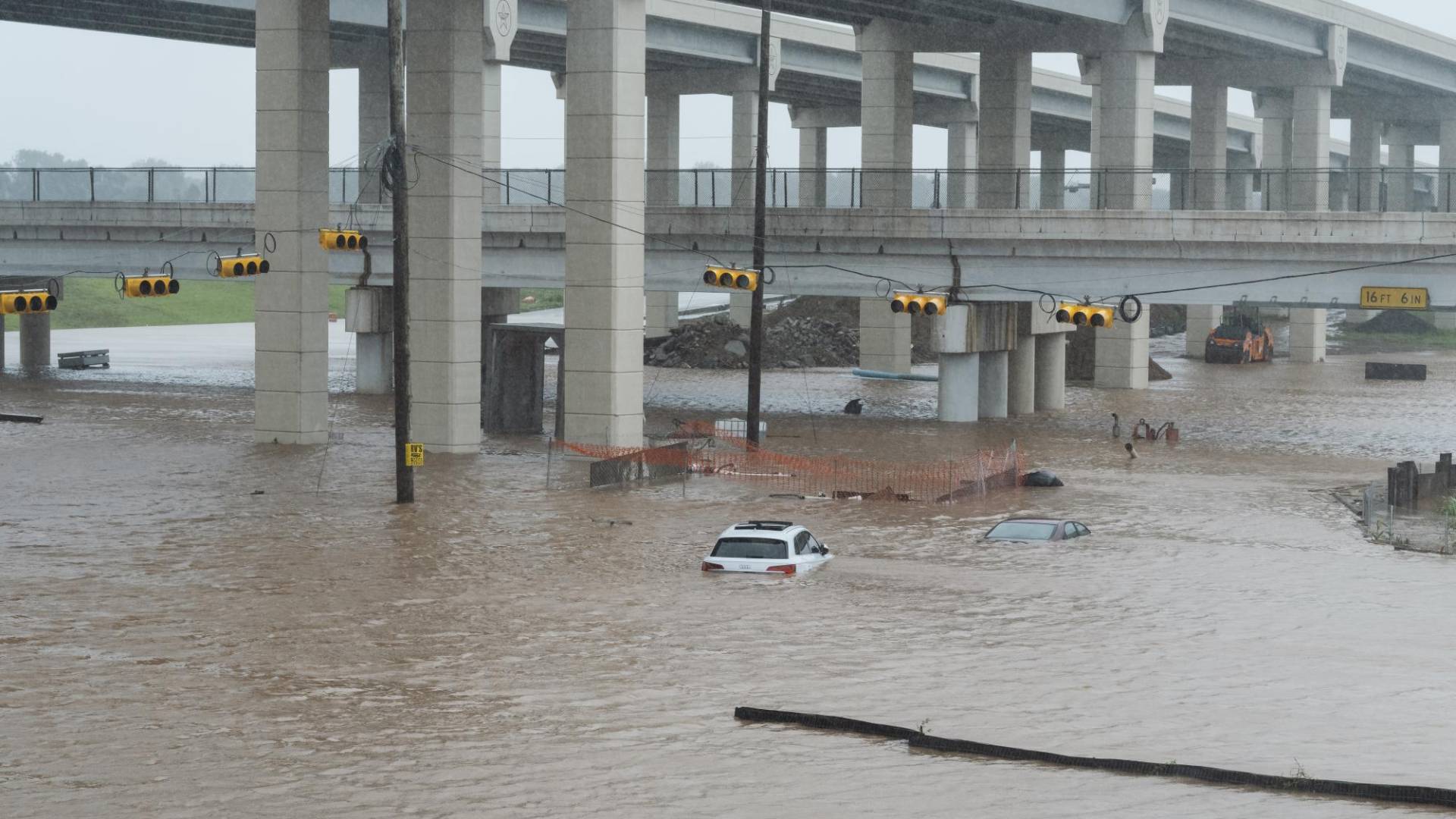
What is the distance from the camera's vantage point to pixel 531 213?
60.3m

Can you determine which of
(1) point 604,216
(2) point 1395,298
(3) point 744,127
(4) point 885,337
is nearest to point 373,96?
(4) point 885,337

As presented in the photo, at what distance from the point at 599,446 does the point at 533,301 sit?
119 metres

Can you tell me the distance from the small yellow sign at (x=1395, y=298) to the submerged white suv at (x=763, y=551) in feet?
81.1

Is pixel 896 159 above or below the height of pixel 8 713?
above

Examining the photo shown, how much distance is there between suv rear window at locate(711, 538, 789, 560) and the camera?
28.3 m

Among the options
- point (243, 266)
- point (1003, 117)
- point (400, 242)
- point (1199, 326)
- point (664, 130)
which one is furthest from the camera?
point (1199, 326)

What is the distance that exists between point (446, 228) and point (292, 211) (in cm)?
432

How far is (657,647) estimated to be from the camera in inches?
910

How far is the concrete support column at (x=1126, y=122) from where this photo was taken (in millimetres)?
62781

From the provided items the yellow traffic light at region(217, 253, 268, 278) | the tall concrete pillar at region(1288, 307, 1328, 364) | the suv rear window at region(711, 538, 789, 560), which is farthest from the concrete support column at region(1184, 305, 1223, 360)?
the suv rear window at region(711, 538, 789, 560)

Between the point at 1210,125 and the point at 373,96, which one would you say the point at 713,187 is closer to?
the point at 373,96

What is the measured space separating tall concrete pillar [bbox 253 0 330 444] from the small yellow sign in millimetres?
26838

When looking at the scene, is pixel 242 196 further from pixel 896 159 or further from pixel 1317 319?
pixel 1317 319

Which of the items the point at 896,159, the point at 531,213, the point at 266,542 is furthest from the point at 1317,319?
the point at 266,542
